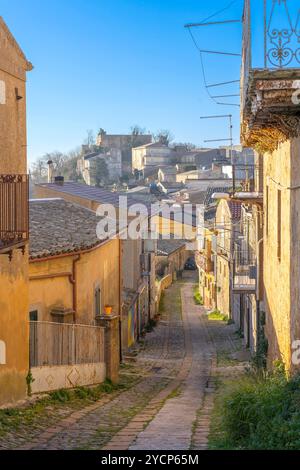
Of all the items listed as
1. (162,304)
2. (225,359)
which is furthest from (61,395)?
(162,304)

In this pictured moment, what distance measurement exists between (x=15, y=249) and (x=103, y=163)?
287ft

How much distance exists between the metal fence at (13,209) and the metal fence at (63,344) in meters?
2.66

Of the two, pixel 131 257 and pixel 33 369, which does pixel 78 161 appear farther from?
pixel 33 369

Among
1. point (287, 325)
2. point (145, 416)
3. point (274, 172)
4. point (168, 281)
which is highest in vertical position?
point (274, 172)

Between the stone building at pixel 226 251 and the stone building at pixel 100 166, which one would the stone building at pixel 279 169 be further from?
the stone building at pixel 100 166

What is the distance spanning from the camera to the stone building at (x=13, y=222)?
1104 centimetres

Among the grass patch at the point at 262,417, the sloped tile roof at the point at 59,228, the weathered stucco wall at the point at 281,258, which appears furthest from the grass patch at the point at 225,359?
the grass patch at the point at 262,417

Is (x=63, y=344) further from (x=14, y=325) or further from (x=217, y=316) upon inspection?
(x=217, y=316)

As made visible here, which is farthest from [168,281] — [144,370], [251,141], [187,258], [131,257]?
[251,141]

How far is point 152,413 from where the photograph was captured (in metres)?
12.1

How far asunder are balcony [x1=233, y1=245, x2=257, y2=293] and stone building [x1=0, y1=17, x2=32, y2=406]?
8.79 meters

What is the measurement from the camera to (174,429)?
9930 mm

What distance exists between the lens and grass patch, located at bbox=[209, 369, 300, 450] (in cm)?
706

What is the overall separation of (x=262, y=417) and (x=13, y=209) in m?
5.12
